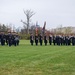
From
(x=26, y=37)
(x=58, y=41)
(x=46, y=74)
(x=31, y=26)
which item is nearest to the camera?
(x=46, y=74)

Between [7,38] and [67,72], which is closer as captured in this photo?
[67,72]

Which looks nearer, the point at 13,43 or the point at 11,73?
the point at 11,73

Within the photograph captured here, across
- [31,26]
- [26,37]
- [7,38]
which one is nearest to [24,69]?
[7,38]

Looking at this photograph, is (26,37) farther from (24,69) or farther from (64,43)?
(24,69)

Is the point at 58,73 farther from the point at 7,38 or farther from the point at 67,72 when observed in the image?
the point at 7,38

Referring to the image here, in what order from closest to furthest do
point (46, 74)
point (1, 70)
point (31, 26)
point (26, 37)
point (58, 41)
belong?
point (46, 74), point (1, 70), point (58, 41), point (26, 37), point (31, 26)

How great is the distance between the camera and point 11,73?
10.9 metres

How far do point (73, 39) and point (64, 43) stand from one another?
57.0 inches

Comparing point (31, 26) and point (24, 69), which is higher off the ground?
point (31, 26)

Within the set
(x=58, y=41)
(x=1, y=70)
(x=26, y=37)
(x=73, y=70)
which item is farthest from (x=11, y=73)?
(x=26, y=37)

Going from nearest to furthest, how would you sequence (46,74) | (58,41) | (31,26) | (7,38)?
(46,74) < (7,38) < (58,41) < (31,26)

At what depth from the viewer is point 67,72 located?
11.4 metres

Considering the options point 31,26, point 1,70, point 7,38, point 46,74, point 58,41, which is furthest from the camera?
point 31,26

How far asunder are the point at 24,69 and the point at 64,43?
1117 inches
